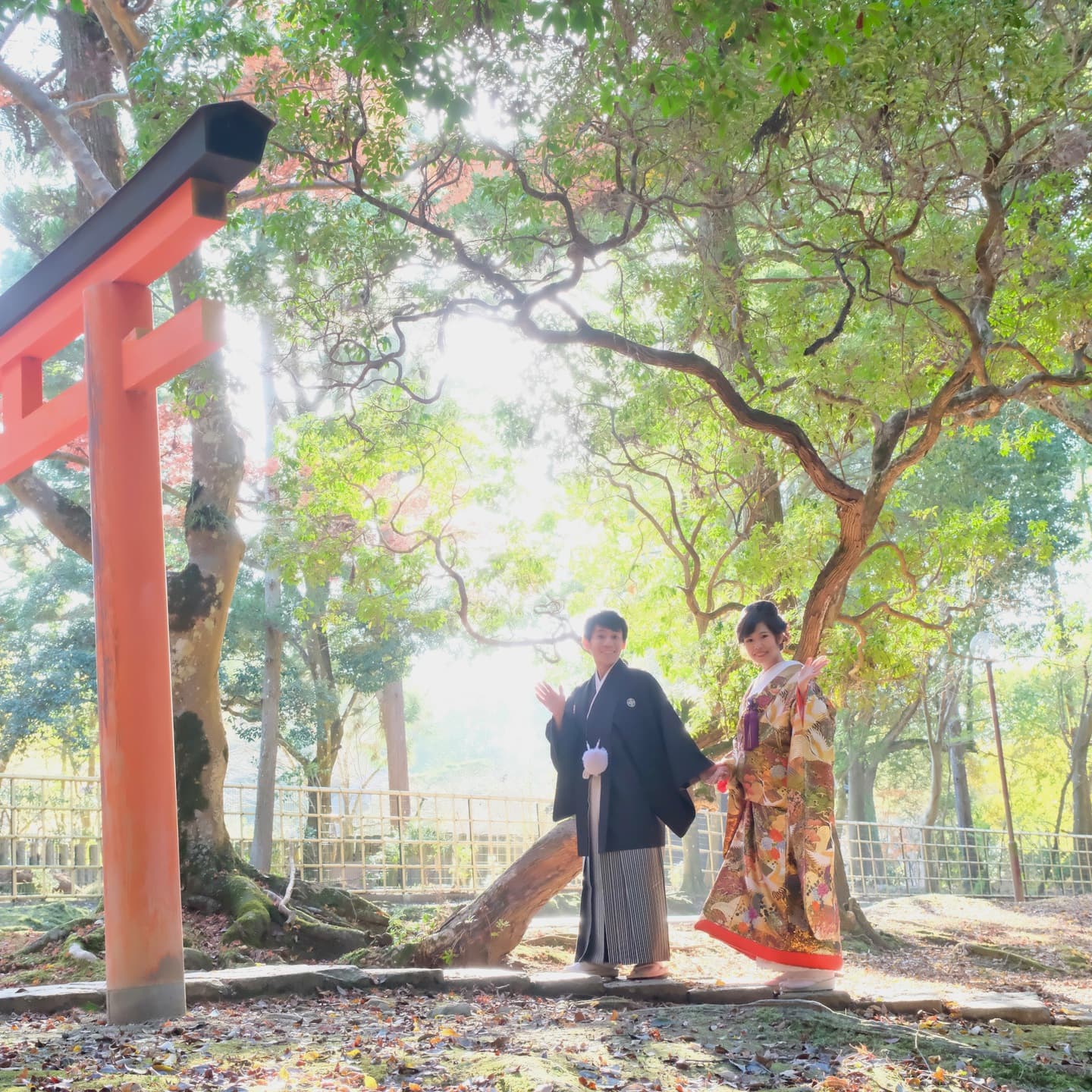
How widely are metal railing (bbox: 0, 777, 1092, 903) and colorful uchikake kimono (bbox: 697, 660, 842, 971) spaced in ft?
17.1

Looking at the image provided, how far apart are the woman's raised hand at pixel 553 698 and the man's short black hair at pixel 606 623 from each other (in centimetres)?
32

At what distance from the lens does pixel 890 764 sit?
93.4 ft

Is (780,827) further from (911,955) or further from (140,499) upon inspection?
(911,955)

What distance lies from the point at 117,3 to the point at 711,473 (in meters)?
5.29

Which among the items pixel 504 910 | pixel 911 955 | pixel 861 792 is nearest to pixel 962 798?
pixel 861 792

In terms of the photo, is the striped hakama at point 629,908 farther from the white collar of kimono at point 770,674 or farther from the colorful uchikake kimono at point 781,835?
the white collar of kimono at point 770,674

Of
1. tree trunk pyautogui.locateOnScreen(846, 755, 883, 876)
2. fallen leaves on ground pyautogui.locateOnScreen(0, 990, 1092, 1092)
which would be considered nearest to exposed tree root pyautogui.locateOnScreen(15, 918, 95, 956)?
fallen leaves on ground pyautogui.locateOnScreen(0, 990, 1092, 1092)

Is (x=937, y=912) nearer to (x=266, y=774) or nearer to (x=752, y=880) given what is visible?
(x=266, y=774)

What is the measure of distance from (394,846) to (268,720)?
3.28 metres

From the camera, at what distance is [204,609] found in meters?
7.33

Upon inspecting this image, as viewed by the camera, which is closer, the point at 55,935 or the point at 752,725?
the point at 752,725

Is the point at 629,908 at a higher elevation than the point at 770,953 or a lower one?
higher

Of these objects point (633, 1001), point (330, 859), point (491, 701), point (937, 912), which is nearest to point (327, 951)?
point (633, 1001)

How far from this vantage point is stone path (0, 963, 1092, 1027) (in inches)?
171
